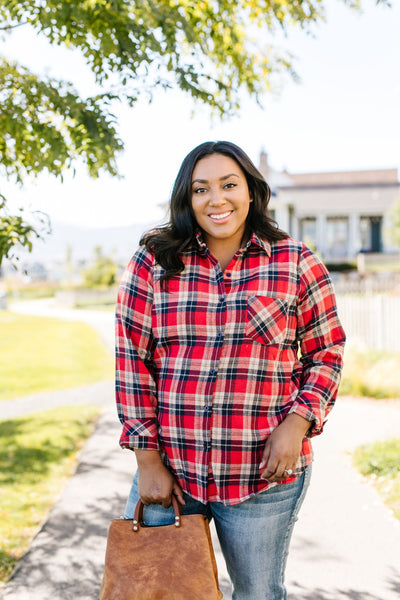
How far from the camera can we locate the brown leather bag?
71.7 inches

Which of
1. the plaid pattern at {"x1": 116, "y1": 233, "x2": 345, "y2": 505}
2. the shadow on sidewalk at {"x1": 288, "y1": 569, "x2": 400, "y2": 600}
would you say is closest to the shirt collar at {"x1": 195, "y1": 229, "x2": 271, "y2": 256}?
the plaid pattern at {"x1": 116, "y1": 233, "x2": 345, "y2": 505}

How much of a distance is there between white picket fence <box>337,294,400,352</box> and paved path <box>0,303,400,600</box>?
4.56 metres

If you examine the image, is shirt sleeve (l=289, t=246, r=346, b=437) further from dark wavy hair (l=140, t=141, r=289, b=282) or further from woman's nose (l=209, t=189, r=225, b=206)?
woman's nose (l=209, t=189, r=225, b=206)

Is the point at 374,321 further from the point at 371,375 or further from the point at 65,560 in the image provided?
the point at 65,560

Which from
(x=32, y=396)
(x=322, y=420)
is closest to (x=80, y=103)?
(x=322, y=420)

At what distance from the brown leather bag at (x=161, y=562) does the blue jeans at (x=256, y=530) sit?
0.28 ft

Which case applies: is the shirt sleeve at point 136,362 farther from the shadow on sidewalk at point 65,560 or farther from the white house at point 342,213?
the white house at point 342,213

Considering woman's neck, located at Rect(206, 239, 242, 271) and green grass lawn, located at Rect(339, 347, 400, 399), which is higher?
woman's neck, located at Rect(206, 239, 242, 271)

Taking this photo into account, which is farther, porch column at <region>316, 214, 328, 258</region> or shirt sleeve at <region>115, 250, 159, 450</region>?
porch column at <region>316, 214, 328, 258</region>

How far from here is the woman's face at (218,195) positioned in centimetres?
206

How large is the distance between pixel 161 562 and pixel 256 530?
0.33 metres

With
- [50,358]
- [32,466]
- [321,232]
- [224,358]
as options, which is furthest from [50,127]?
[321,232]

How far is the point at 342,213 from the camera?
41219mm

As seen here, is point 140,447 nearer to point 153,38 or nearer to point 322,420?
point 322,420
